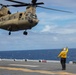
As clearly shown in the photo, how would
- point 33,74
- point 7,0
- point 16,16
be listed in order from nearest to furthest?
point 33,74 < point 7,0 < point 16,16

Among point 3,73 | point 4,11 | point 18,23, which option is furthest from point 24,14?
point 3,73

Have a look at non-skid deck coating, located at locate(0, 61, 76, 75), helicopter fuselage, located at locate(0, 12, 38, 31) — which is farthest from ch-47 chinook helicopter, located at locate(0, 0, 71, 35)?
non-skid deck coating, located at locate(0, 61, 76, 75)

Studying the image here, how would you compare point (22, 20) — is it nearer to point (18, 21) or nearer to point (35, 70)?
point (18, 21)

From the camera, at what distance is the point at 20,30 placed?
41812 millimetres

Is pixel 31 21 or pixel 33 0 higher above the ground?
pixel 33 0

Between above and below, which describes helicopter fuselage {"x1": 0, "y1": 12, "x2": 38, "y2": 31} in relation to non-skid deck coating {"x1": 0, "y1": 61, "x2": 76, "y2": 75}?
above

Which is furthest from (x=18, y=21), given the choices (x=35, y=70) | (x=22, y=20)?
(x=35, y=70)

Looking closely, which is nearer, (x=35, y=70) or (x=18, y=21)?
(x=35, y=70)

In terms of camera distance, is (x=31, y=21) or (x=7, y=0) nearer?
(x=7, y=0)

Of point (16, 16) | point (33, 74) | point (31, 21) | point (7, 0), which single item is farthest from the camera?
point (16, 16)

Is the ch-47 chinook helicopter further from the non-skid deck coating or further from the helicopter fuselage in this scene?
the non-skid deck coating

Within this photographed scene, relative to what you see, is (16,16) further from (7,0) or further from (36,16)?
(7,0)

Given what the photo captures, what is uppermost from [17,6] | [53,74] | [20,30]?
[17,6]

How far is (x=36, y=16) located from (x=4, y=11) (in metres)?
5.82
